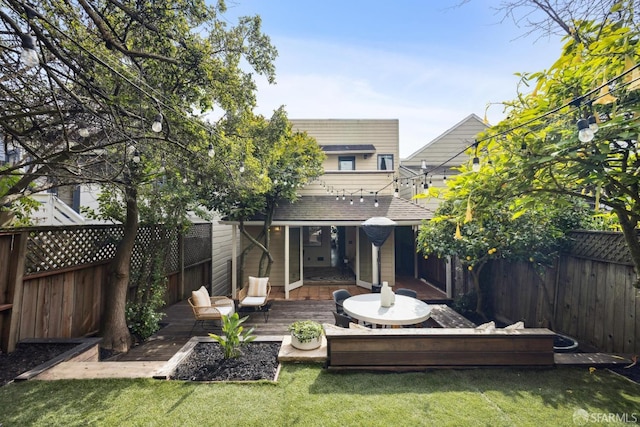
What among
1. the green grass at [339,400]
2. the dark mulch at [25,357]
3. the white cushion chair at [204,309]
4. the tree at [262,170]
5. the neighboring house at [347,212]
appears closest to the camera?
the green grass at [339,400]

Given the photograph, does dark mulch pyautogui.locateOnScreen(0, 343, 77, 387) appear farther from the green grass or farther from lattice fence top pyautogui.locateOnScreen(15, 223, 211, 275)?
lattice fence top pyautogui.locateOnScreen(15, 223, 211, 275)

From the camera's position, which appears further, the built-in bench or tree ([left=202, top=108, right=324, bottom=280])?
tree ([left=202, top=108, right=324, bottom=280])

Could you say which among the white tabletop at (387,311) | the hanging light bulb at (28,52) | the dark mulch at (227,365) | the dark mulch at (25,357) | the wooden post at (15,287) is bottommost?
the dark mulch at (227,365)

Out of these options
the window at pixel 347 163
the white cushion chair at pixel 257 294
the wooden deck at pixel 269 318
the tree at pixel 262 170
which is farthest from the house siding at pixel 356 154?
the white cushion chair at pixel 257 294

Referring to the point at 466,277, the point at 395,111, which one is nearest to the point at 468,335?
the point at 466,277

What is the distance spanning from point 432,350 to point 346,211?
5.83m

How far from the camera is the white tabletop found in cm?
407

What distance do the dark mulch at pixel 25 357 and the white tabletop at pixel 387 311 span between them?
4.20 metres

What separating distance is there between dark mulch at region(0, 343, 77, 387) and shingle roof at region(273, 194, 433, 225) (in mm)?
5315

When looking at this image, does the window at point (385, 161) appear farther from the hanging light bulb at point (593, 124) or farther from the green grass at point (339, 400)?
the hanging light bulb at point (593, 124)

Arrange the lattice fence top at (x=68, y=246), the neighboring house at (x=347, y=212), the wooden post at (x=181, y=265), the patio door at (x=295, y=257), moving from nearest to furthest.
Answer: the lattice fence top at (x=68, y=246) < the wooden post at (x=181, y=265) < the neighboring house at (x=347, y=212) < the patio door at (x=295, y=257)

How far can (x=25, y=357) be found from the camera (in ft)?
11.8

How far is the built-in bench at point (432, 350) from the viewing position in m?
3.54

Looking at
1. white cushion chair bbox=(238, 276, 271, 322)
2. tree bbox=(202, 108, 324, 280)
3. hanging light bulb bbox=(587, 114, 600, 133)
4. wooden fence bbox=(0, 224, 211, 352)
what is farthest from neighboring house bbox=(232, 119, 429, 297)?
hanging light bulb bbox=(587, 114, 600, 133)
